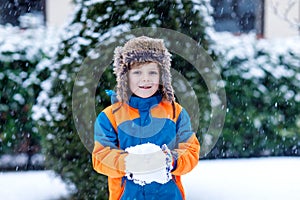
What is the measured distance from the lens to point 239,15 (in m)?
9.29

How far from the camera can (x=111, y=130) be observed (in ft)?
7.28

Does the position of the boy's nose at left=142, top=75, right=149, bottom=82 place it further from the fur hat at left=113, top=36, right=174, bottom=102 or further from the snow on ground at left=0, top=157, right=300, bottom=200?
the snow on ground at left=0, top=157, right=300, bottom=200

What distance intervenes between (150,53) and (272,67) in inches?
155

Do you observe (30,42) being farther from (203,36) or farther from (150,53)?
(150,53)

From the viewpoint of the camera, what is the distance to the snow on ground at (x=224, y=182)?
14.9ft

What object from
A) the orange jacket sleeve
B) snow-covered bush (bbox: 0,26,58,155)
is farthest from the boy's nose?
snow-covered bush (bbox: 0,26,58,155)

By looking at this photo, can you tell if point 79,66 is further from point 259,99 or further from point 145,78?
point 259,99

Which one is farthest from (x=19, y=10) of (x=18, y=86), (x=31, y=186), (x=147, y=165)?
(x=147, y=165)

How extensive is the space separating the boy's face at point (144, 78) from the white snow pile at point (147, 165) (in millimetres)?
224

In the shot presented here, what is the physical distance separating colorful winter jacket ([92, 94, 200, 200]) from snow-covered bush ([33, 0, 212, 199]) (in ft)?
5.21

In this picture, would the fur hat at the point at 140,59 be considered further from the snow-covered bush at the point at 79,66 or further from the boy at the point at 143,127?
the snow-covered bush at the point at 79,66

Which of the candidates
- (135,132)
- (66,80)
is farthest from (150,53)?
(66,80)

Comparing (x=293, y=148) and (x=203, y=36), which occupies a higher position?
(x=203, y=36)

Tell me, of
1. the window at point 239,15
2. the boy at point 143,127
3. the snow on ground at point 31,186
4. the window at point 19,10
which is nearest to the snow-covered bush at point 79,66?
the snow on ground at point 31,186
